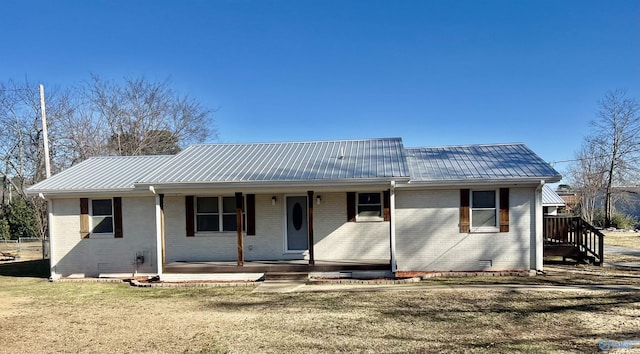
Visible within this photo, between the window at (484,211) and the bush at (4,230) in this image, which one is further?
the bush at (4,230)

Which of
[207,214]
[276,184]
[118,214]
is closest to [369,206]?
[276,184]

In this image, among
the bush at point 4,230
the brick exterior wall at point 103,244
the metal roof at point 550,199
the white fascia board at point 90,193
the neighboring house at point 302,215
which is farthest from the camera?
the bush at point 4,230

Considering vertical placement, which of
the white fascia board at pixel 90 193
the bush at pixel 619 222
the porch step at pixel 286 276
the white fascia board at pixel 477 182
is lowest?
the bush at pixel 619 222

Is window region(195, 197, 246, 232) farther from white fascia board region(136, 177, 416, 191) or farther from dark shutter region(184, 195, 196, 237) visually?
white fascia board region(136, 177, 416, 191)

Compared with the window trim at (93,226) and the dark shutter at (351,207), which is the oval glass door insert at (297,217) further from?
the window trim at (93,226)

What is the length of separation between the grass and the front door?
3.15 meters

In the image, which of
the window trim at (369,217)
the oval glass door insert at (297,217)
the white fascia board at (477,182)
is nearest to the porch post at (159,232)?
the oval glass door insert at (297,217)

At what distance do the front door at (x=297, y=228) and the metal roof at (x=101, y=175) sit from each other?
505 centimetres

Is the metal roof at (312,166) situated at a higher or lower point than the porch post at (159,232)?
higher

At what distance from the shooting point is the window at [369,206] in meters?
12.2

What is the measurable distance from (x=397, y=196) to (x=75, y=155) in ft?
75.7

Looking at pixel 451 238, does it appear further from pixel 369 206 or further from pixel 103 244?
pixel 103 244

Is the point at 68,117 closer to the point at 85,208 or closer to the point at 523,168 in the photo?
the point at 85,208

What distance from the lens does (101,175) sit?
523 inches
